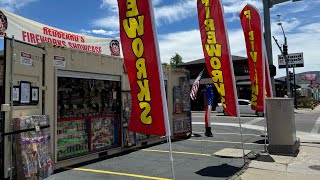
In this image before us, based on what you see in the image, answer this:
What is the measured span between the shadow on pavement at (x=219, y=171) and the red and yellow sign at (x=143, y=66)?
108 inches

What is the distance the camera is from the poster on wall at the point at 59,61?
26.0 feet

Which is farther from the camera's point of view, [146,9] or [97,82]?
[97,82]

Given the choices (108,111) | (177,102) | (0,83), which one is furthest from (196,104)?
(0,83)

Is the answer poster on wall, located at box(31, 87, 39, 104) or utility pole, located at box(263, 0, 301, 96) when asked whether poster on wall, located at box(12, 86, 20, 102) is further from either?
utility pole, located at box(263, 0, 301, 96)

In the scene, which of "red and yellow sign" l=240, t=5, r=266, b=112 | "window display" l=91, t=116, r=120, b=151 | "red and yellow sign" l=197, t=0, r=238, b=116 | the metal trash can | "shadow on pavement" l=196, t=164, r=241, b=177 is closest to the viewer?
"shadow on pavement" l=196, t=164, r=241, b=177

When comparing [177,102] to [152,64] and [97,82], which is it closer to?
[97,82]

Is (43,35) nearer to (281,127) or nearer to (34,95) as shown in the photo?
(34,95)

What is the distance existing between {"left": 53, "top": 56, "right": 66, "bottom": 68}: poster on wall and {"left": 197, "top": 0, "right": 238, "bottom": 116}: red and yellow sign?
3.65 metres

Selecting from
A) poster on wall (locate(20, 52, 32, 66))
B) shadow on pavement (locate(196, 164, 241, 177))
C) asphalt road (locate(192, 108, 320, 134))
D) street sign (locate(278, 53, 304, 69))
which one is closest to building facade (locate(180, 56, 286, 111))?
street sign (locate(278, 53, 304, 69))

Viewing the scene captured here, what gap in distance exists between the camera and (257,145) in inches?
464

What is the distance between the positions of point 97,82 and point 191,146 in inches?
160

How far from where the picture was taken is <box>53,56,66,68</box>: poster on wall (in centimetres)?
792

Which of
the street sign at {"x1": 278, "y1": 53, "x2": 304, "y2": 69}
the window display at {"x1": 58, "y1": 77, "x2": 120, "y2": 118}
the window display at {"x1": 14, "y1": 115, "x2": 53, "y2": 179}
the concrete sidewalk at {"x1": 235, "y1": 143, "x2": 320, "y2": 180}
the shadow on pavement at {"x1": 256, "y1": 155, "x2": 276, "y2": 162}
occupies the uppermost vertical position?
the street sign at {"x1": 278, "y1": 53, "x2": 304, "y2": 69}

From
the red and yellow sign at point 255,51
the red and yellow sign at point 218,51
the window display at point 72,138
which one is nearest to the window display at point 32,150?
the window display at point 72,138
